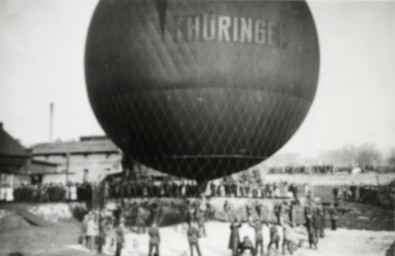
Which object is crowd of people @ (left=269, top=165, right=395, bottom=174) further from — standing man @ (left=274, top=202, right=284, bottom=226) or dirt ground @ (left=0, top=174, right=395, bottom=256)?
standing man @ (left=274, top=202, right=284, bottom=226)

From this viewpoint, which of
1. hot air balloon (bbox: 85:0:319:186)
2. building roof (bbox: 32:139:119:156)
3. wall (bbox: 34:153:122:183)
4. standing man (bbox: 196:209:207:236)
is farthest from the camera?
building roof (bbox: 32:139:119:156)

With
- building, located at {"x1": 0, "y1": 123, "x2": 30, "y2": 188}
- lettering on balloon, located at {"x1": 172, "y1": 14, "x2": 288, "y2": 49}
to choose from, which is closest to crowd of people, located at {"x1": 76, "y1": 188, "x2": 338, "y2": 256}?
lettering on balloon, located at {"x1": 172, "y1": 14, "x2": 288, "y2": 49}

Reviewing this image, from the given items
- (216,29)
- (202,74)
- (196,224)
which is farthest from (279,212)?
(216,29)

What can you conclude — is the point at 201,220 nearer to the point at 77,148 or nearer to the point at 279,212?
the point at 279,212

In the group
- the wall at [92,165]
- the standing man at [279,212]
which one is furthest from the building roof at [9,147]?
the standing man at [279,212]

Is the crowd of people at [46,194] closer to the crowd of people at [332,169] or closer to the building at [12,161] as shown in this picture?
the building at [12,161]

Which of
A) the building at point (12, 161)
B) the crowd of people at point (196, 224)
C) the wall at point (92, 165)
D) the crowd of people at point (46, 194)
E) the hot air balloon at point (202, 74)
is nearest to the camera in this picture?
the crowd of people at point (196, 224)

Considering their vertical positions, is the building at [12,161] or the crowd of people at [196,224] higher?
the building at [12,161]
